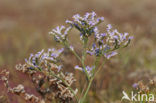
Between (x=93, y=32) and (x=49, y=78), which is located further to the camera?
(x=49, y=78)

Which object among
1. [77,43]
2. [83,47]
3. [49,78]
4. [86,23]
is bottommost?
[49,78]

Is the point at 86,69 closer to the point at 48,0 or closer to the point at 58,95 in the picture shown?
the point at 58,95

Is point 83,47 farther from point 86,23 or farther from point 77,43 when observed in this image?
point 77,43

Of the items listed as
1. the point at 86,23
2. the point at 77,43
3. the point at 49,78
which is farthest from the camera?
the point at 77,43

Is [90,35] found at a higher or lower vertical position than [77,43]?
lower

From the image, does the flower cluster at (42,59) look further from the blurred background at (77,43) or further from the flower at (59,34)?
the blurred background at (77,43)

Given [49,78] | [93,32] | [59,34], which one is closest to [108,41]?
[93,32]

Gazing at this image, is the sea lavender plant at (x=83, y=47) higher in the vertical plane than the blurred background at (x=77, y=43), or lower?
lower

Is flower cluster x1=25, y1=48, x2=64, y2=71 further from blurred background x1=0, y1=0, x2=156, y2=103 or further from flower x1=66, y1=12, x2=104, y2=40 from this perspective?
blurred background x1=0, y1=0, x2=156, y2=103

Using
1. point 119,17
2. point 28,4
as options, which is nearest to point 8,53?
point 119,17

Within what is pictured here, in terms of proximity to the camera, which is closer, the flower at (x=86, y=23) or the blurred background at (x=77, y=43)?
the flower at (x=86, y=23)

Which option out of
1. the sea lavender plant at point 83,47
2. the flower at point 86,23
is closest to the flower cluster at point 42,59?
the sea lavender plant at point 83,47
